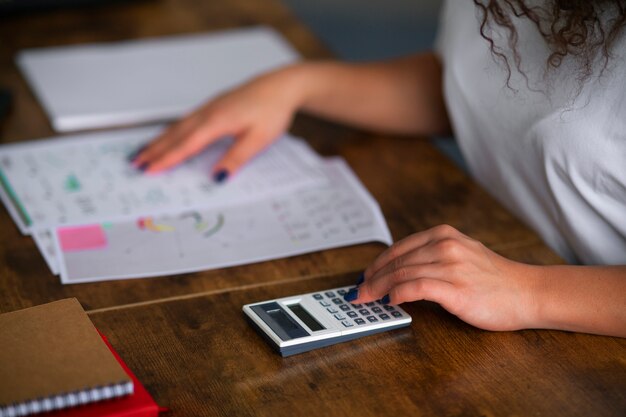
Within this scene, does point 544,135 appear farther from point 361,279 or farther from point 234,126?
point 234,126

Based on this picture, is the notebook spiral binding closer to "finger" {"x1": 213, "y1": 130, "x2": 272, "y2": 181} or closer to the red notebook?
the red notebook

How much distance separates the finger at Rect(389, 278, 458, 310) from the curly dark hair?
0.26 meters

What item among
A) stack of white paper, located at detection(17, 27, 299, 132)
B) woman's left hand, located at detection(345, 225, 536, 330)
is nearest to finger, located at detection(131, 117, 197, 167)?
stack of white paper, located at detection(17, 27, 299, 132)

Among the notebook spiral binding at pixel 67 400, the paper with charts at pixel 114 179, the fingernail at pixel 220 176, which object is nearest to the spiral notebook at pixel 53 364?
the notebook spiral binding at pixel 67 400

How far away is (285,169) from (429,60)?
0.30m

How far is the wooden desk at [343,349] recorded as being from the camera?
0.82 m

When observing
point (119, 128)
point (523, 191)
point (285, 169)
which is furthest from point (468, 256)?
point (119, 128)

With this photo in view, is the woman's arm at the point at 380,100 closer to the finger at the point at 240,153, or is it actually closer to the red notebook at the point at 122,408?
the finger at the point at 240,153

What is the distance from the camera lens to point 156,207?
1.15 metres

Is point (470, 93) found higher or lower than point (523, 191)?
higher

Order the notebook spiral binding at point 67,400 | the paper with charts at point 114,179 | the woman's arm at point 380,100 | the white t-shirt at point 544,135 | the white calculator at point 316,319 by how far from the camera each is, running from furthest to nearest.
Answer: the woman's arm at point 380,100 < the paper with charts at point 114,179 < the white t-shirt at point 544,135 < the white calculator at point 316,319 < the notebook spiral binding at point 67,400

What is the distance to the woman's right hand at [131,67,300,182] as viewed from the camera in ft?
4.10

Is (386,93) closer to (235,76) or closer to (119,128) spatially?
(235,76)

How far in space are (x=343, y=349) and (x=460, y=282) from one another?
133 mm
